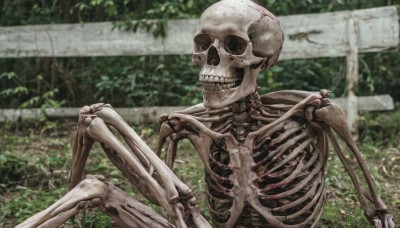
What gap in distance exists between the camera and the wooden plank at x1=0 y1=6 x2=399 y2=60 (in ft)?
19.0

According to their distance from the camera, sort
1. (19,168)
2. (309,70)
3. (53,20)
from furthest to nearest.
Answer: (53,20), (309,70), (19,168)

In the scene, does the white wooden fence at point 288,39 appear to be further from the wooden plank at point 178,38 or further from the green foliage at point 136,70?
the green foliage at point 136,70

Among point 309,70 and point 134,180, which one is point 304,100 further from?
point 309,70

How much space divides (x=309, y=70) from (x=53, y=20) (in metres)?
2.93

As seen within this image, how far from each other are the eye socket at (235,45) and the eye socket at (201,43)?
97mm

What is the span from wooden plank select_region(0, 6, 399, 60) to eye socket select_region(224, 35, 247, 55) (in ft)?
10.2

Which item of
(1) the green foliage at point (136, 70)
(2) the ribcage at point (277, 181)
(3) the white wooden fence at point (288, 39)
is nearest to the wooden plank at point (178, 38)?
(3) the white wooden fence at point (288, 39)

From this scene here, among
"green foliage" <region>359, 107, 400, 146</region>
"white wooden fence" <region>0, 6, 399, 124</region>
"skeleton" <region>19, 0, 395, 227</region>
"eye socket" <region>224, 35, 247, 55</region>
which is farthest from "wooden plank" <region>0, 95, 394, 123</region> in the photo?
"eye socket" <region>224, 35, 247, 55</region>

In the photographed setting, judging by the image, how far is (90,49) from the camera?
6457mm

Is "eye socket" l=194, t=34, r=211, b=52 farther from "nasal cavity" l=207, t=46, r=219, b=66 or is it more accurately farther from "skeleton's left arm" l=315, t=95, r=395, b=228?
"skeleton's left arm" l=315, t=95, r=395, b=228

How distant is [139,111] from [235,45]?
3549mm

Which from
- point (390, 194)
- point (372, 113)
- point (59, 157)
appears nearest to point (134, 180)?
point (390, 194)

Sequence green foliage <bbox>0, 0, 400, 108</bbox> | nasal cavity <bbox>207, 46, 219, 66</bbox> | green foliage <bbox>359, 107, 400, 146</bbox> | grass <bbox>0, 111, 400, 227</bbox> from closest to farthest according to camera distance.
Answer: nasal cavity <bbox>207, 46, 219, 66</bbox> → grass <bbox>0, 111, 400, 227</bbox> → green foliage <bbox>359, 107, 400, 146</bbox> → green foliage <bbox>0, 0, 400, 108</bbox>

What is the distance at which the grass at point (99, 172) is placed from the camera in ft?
13.7
